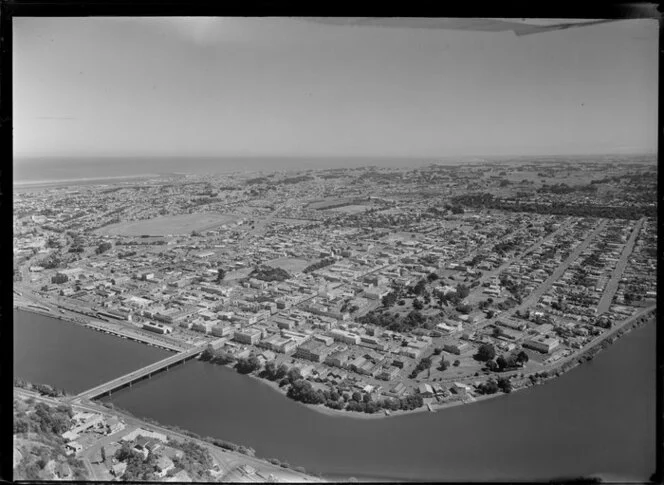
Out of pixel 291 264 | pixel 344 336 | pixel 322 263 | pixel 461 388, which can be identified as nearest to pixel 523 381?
pixel 461 388

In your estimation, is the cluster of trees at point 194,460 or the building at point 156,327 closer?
the cluster of trees at point 194,460

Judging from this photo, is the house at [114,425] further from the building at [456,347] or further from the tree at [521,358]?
the tree at [521,358]

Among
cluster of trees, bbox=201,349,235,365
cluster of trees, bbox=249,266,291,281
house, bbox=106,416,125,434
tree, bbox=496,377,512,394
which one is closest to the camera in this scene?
house, bbox=106,416,125,434

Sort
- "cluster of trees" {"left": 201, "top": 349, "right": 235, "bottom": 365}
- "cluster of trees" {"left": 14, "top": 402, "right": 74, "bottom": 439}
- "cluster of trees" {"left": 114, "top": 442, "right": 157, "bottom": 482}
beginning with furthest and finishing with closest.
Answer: "cluster of trees" {"left": 201, "top": 349, "right": 235, "bottom": 365} → "cluster of trees" {"left": 114, "top": 442, "right": 157, "bottom": 482} → "cluster of trees" {"left": 14, "top": 402, "right": 74, "bottom": 439}

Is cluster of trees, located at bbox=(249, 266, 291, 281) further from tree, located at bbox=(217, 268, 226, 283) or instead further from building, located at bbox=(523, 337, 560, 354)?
building, located at bbox=(523, 337, 560, 354)

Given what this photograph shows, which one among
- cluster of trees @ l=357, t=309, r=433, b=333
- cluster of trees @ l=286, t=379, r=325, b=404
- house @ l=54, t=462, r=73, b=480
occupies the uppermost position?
cluster of trees @ l=357, t=309, r=433, b=333

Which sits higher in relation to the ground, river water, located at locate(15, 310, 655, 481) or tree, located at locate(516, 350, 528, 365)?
tree, located at locate(516, 350, 528, 365)

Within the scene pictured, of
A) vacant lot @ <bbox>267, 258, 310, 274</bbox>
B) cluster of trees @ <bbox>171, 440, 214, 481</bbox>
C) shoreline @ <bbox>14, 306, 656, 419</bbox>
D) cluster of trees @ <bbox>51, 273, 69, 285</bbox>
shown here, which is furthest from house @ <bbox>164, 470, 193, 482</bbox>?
cluster of trees @ <bbox>51, 273, 69, 285</bbox>

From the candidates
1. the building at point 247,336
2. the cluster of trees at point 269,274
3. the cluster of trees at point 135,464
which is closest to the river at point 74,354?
the building at point 247,336
